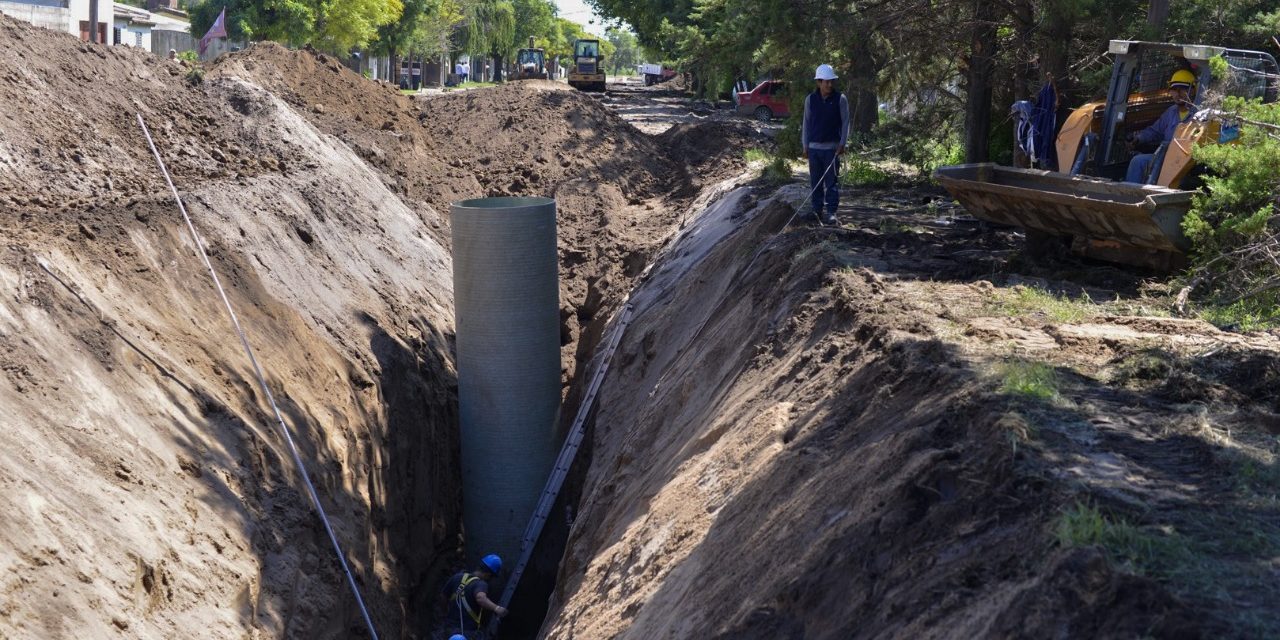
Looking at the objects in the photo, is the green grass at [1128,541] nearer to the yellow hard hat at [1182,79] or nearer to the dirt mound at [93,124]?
the yellow hard hat at [1182,79]

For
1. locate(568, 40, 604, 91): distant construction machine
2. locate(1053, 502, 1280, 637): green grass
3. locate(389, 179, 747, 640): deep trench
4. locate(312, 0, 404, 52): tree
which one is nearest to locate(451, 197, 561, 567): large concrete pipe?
locate(389, 179, 747, 640): deep trench

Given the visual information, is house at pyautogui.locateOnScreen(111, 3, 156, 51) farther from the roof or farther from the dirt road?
the dirt road

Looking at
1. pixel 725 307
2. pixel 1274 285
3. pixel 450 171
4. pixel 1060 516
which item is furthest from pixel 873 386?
pixel 450 171

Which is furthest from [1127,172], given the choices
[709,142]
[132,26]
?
[132,26]

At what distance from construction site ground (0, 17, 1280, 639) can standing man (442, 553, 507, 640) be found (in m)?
0.41

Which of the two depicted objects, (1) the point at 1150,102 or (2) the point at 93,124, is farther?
(2) the point at 93,124

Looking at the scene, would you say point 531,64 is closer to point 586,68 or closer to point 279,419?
point 586,68

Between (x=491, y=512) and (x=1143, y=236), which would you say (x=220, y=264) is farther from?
(x=1143, y=236)

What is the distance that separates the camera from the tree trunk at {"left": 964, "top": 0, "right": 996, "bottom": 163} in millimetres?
15117

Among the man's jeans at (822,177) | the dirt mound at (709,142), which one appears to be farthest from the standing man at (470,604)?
the dirt mound at (709,142)

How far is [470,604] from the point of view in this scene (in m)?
11.3

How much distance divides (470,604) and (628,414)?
8.51 ft

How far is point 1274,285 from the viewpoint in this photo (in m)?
8.02

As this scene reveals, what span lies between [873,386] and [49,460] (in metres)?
5.57
